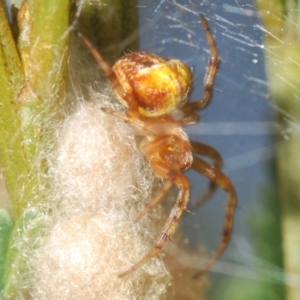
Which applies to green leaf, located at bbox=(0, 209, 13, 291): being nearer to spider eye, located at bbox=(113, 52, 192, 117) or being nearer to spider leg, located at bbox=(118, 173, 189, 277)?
spider leg, located at bbox=(118, 173, 189, 277)

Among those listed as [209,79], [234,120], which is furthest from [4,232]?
[234,120]

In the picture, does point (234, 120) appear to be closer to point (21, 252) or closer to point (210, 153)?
point (210, 153)

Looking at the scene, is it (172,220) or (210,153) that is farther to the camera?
(210,153)

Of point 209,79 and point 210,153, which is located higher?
point 209,79

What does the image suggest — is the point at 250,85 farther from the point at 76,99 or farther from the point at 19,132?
the point at 19,132

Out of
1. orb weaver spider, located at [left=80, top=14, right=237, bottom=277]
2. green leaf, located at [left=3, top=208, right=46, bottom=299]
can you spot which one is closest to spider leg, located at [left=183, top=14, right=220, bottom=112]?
orb weaver spider, located at [left=80, top=14, right=237, bottom=277]

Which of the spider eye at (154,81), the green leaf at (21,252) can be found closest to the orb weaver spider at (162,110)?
the spider eye at (154,81)

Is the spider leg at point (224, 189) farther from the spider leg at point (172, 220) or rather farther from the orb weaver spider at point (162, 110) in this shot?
the spider leg at point (172, 220)
